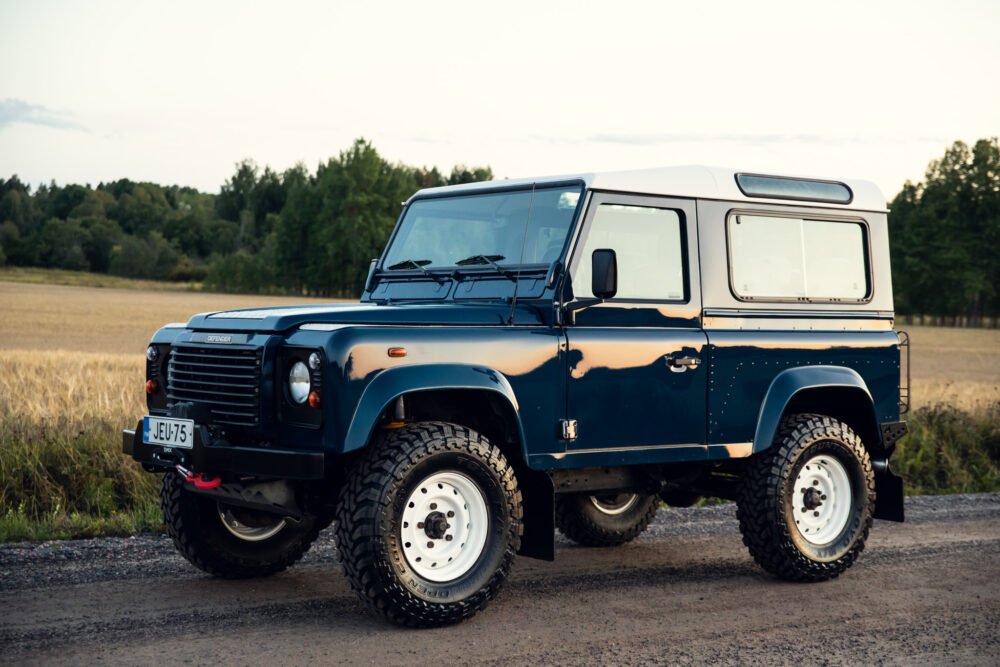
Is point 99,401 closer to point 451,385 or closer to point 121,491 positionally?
point 121,491

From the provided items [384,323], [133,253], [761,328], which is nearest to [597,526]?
[761,328]

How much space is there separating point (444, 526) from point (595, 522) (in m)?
2.59

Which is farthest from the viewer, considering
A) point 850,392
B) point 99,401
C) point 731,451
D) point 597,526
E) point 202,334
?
point 99,401

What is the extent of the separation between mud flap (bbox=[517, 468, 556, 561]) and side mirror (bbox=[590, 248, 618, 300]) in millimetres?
1088

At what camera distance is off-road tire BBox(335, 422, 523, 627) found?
5645 mm

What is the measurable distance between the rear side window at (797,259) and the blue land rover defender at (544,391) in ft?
0.06

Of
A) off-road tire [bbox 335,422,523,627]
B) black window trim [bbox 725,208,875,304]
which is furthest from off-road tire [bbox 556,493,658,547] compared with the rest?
off-road tire [bbox 335,422,523,627]

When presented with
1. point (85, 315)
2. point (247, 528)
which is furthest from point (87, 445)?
point (85, 315)

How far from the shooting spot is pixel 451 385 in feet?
19.0

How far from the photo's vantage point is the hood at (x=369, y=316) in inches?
230

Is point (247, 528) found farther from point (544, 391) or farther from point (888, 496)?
point (888, 496)

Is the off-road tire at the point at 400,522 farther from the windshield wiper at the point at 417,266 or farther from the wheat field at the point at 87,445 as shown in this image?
the wheat field at the point at 87,445

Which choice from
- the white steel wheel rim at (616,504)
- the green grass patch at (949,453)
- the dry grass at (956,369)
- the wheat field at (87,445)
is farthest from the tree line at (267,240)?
the white steel wheel rim at (616,504)

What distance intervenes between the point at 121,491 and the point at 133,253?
8381cm
